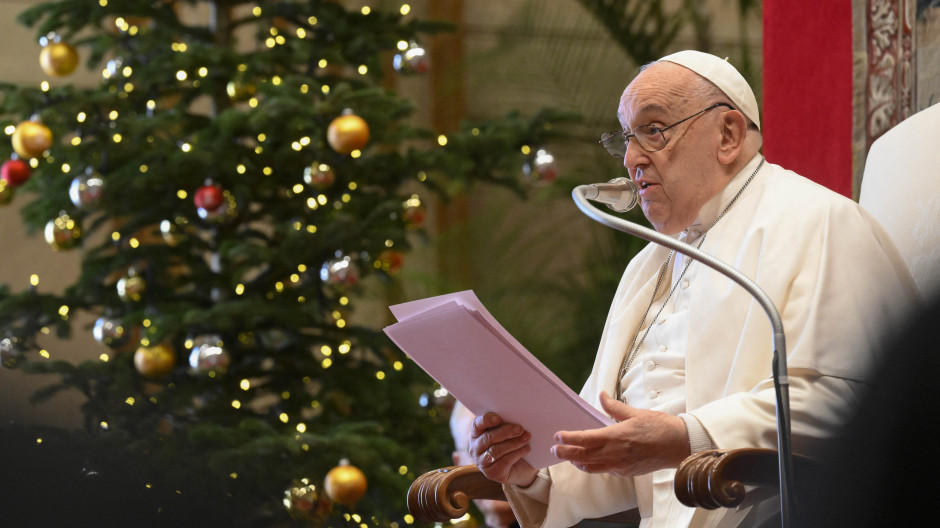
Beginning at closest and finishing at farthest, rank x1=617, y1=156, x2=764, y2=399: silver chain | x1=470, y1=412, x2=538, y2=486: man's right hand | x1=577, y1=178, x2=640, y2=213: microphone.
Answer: x1=577, y1=178, x2=640, y2=213: microphone, x1=470, y1=412, x2=538, y2=486: man's right hand, x1=617, y1=156, x2=764, y2=399: silver chain

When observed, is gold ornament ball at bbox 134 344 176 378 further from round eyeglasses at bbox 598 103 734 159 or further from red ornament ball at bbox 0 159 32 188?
round eyeglasses at bbox 598 103 734 159

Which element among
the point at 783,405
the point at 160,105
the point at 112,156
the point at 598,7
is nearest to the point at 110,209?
the point at 112,156

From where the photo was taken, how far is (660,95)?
223 centimetres

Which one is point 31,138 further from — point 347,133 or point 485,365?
point 485,365

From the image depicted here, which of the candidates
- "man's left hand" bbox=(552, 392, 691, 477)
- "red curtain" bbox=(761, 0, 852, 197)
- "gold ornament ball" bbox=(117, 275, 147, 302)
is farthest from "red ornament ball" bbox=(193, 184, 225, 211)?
"man's left hand" bbox=(552, 392, 691, 477)

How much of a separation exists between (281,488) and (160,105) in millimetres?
1540

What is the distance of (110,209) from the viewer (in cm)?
412

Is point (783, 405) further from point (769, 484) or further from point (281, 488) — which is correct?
point (281, 488)

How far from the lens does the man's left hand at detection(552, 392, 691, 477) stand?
5.66 ft

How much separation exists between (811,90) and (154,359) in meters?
2.33

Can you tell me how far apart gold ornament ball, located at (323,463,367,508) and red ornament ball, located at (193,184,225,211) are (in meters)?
1.01

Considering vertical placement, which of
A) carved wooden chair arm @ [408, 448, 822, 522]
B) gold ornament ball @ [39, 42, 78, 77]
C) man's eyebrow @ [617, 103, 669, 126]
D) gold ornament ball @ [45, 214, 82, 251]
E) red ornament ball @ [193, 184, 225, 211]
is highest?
man's eyebrow @ [617, 103, 669, 126]

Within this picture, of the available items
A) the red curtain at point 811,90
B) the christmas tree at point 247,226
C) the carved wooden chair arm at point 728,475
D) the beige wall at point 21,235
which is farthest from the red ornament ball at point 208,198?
the carved wooden chair arm at point 728,475

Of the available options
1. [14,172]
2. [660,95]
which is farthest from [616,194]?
[14,172]
